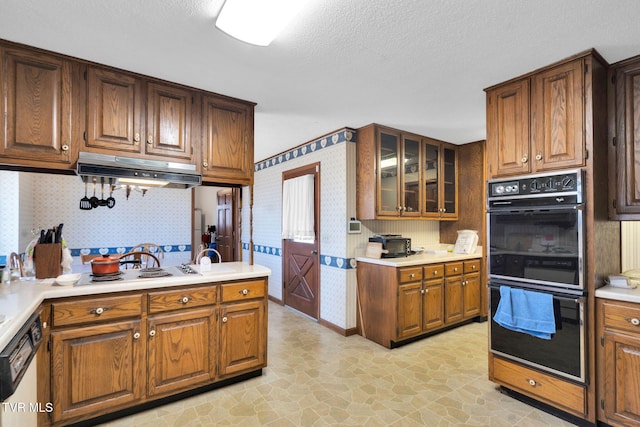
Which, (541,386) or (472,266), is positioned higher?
(472,266)

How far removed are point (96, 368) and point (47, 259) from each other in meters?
0.84

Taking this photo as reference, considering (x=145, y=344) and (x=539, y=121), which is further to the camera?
(x=539, y=121)

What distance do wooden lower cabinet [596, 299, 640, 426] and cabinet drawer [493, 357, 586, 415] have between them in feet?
0.39

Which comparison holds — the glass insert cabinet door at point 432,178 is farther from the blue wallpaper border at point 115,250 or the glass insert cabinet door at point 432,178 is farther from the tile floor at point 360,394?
the blue wallpaper border at point 115,250

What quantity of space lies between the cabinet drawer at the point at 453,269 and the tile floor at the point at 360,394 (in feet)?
2.57

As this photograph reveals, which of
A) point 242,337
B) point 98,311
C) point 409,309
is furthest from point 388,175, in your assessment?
point 98,311

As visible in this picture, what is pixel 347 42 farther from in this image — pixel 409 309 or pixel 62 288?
pixel 409 309

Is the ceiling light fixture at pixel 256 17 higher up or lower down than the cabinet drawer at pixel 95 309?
higher up

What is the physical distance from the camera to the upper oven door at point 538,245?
2096 mm

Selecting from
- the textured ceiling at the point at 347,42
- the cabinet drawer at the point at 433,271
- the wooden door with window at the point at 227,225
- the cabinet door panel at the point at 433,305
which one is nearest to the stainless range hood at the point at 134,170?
the textured ceiling at the point at 347,42

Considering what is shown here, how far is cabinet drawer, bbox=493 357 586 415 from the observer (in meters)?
2.08

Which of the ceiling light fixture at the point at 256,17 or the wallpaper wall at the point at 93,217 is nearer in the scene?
the ceiling light fixture at the point at 256,17

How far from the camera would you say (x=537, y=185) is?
2.26 metres

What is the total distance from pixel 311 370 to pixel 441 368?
118cm
